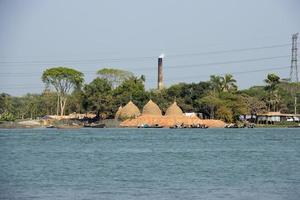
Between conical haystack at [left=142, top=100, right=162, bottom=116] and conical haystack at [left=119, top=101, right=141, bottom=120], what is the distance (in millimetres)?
1369

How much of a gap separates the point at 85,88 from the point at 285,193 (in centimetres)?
9114

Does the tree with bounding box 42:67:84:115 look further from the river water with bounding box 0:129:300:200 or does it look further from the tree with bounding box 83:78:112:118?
the river water with bounding box 0:129:300:200

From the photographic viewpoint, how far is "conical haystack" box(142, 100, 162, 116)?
364 ft

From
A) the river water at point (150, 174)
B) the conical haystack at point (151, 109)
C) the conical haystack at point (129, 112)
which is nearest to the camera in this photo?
the river water at point (150, 174)

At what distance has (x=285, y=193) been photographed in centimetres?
2636

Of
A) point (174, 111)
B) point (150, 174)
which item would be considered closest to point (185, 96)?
point (174, 111)

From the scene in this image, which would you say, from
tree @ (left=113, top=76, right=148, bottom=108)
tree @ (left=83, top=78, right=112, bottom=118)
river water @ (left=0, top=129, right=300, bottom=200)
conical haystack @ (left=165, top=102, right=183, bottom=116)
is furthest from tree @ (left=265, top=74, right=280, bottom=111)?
river water @ (left=0, top=129, right=300, bottom=200)

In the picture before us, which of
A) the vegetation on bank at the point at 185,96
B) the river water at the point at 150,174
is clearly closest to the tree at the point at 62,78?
the vegetation on bank at the point at 185,96

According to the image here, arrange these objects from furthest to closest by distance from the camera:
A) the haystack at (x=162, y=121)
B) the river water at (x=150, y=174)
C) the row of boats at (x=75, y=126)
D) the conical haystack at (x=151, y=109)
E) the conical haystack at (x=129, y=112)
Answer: the conical haystack at (x=129, y=112) < the conical haystack at (x=151, y=109) < the haystack at (x=162, y=121) < the row of boats at (x=75, y=126) < the river water at (x=150, y=174)

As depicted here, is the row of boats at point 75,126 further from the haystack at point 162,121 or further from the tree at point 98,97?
the haystack at point 162,121

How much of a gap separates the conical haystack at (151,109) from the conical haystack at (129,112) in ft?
4.49

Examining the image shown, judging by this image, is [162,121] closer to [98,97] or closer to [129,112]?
[129,112]

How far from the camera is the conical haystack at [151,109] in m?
111

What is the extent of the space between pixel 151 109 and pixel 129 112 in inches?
135
